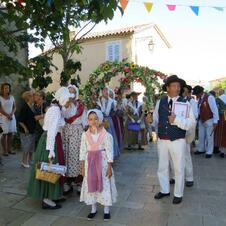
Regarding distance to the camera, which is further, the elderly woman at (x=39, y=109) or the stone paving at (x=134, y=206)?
the elderly woman at (x=39, y=109)

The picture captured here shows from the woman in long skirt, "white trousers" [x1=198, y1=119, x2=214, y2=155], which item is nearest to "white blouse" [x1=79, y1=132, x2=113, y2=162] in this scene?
the woman in long skirt

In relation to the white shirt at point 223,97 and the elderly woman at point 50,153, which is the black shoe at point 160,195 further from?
the white shirt at point 223,97

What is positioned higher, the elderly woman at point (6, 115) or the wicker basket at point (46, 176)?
the elderly woman at point (6, 115)

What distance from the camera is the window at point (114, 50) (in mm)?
19875

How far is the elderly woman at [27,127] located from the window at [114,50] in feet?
45.0

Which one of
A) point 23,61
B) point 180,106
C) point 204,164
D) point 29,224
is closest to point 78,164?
point 29,224

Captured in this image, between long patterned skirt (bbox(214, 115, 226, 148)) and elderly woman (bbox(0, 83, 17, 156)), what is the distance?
4.92 m

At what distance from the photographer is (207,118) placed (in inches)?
307

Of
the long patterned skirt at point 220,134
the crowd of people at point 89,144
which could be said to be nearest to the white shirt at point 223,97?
the long patterned skirt at point 220,134

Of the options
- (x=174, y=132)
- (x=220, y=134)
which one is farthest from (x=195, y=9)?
(x=174, y=132)

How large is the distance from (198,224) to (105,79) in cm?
657

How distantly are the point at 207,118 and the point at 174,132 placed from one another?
353 cm

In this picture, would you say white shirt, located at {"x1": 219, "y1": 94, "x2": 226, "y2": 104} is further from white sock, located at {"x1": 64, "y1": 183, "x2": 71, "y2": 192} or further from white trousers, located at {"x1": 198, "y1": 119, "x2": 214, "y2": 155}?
white sock, located at {"x1": 64, "y1": 183, "x2": 71, "y2": 192}

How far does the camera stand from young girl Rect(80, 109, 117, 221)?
157 inches
